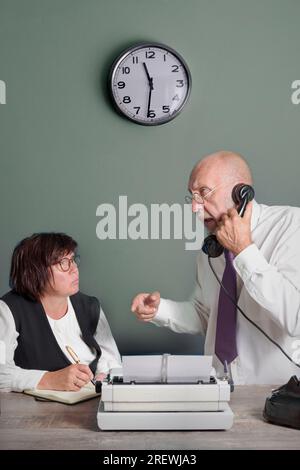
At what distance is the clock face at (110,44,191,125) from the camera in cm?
305

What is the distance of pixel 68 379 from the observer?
5.84 feet

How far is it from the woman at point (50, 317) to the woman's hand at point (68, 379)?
0.63 m

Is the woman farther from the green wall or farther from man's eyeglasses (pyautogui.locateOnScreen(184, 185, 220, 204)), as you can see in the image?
man's eyeglasses (pyautogui.locateOnScreen(184, 185, 220, 204))

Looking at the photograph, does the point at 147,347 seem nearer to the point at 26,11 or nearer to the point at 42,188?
Answer: the point at 42,188

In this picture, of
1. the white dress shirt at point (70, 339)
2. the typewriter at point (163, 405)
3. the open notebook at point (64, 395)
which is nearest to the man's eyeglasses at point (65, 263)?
the white dress shirt at point (70, 339)

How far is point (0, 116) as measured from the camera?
10.2 ft

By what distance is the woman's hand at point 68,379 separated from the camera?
177cm

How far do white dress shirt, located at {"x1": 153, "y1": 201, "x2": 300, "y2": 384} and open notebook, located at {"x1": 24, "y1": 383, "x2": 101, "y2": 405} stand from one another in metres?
0.59

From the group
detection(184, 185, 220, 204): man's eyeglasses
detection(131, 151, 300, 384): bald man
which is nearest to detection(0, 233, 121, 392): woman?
detection(131, 151, 300, 384): bald man

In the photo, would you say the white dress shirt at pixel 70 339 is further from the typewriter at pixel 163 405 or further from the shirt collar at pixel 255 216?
the typewriter at pixel 163 405

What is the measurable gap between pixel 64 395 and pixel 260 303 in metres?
0.67

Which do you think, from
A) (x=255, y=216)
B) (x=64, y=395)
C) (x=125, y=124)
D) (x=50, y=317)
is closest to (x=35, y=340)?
(x=50, y=317)

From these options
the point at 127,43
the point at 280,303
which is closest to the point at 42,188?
the point at 127,43

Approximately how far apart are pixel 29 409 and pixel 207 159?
1.19 metres
